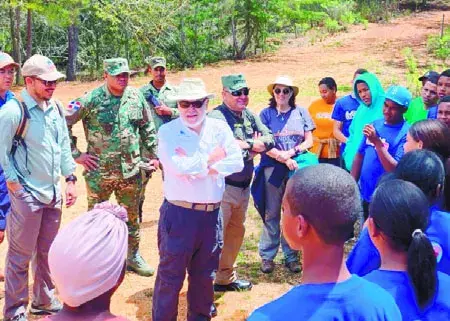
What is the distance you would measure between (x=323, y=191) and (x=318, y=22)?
85.7 ft

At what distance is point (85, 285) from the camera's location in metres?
1.90

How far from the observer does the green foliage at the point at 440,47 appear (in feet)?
60.5

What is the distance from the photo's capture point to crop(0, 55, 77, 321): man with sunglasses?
13.8 feet

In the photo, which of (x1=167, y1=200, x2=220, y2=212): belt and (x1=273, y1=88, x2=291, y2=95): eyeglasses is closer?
(x1=167, y1=200, x2=220, y2=212): belt

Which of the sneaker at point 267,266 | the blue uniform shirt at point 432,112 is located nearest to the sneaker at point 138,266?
the sneaker at point 267,266

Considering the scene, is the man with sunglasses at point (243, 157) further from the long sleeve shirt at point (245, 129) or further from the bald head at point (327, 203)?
the bald head at point (327, 203)

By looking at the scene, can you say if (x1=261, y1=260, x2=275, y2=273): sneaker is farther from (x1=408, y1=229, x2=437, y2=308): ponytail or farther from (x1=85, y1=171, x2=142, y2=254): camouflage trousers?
(x1=408, y1=229, x2=437, y2=308): ponytail

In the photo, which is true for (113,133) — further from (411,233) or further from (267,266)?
(411,233)

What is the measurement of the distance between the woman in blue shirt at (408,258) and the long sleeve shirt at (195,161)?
5.97 ft

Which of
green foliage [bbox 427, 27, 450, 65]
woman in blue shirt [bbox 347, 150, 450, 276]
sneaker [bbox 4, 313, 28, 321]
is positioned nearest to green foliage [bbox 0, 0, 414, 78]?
green foliage [bbox 427, 27, 450, 65]

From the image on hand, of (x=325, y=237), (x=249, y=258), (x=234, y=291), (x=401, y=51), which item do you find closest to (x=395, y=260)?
(x=325, y=237)

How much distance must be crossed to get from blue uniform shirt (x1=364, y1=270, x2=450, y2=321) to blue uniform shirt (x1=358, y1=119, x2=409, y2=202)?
8.05 feet

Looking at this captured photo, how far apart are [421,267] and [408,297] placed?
12 cm

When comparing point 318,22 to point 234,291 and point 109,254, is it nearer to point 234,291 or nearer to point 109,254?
point 234,291
